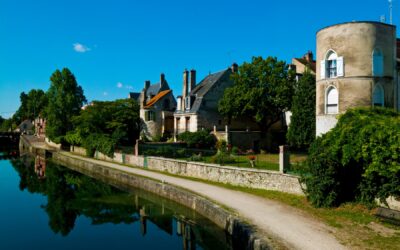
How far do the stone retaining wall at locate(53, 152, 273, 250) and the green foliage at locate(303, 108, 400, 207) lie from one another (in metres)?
3.99

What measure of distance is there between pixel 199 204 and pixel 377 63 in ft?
43.9

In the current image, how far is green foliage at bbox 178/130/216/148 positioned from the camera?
36.3m

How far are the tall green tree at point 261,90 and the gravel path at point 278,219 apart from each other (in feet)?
57.1

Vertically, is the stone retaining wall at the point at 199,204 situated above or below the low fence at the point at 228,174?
below

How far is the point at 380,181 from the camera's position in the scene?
43.7ft

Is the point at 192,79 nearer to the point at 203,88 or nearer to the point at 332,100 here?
the point at 203,88

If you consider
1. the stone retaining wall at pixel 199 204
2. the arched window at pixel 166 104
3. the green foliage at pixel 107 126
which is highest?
the arched window at pixel 166 104

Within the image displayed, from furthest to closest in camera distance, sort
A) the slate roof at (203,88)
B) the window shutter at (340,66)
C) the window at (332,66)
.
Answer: the slate roof at (203,88) < the window at (332,66) < the window shutter at (340,66)

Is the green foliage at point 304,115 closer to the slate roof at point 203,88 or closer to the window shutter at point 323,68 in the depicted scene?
the window shutter at point 323,68

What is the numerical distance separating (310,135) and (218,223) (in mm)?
17452

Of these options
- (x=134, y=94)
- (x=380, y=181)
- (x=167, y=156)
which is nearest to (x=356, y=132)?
(x=380, y=181)

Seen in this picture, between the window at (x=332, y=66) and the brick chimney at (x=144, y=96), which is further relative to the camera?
the brick chimney at (x=144, y=96)

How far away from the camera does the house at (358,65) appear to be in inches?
781

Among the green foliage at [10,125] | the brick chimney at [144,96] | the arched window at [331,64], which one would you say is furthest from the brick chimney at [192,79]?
the green foliage at [10,125]
